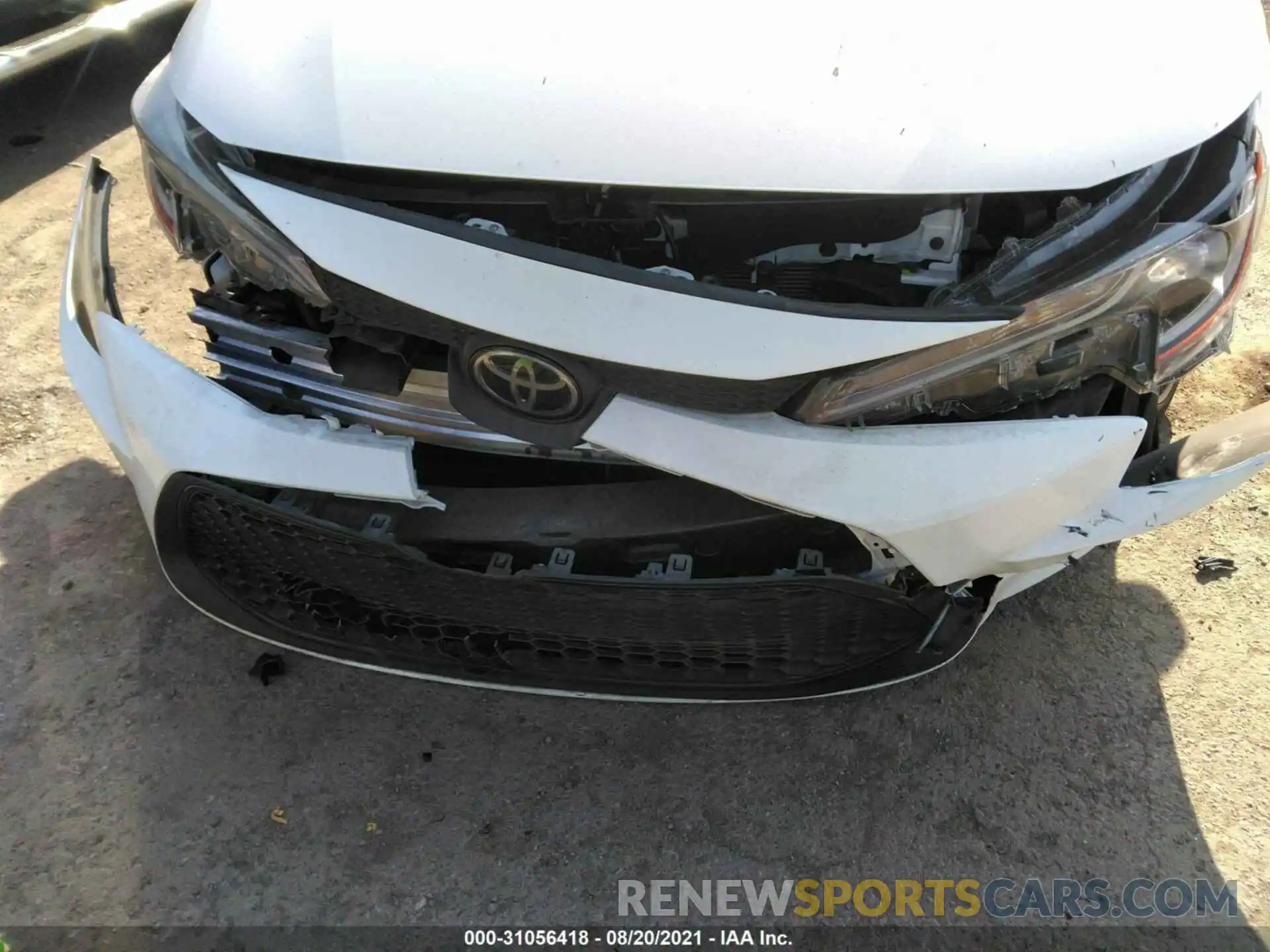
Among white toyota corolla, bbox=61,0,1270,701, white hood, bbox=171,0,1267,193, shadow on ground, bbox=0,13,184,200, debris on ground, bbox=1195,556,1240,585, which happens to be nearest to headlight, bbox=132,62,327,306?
white toyota corolla, bbox=61,0,1270,701

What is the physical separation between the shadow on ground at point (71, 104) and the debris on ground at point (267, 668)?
9.09 feet

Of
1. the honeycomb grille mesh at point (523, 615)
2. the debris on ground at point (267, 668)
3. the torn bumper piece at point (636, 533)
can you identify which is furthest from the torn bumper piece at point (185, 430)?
the debris on ground at point (267, 668)

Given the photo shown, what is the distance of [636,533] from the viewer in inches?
72.1

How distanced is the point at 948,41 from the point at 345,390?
120cm

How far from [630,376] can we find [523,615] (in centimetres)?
66

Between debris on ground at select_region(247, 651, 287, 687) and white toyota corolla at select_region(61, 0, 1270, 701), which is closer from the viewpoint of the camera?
white toyota corolla at select_region(61, 0, 1270, 701)

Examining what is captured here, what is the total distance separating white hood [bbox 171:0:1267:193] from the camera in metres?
1.39

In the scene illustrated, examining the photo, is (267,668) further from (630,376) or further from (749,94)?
(749,94)

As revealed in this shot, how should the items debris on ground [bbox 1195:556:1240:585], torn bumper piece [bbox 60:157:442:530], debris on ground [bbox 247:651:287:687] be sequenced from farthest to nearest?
1. debris on ground [bbox 1195:556:1240:585]
2. debris on ground [bbox 247:651:287:687]
3. torn bumper piece [bbox 60:157:442:530]

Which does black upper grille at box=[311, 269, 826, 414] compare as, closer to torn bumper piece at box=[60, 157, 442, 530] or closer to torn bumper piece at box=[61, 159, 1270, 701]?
torn bumper piece at box=[61, 159, 1270, 701]

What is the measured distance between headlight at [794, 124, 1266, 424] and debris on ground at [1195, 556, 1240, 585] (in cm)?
104

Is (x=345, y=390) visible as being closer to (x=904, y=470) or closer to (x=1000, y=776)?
(x=904, y=470)

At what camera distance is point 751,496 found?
1559mm

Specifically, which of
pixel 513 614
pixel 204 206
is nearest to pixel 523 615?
pixel 513 614
